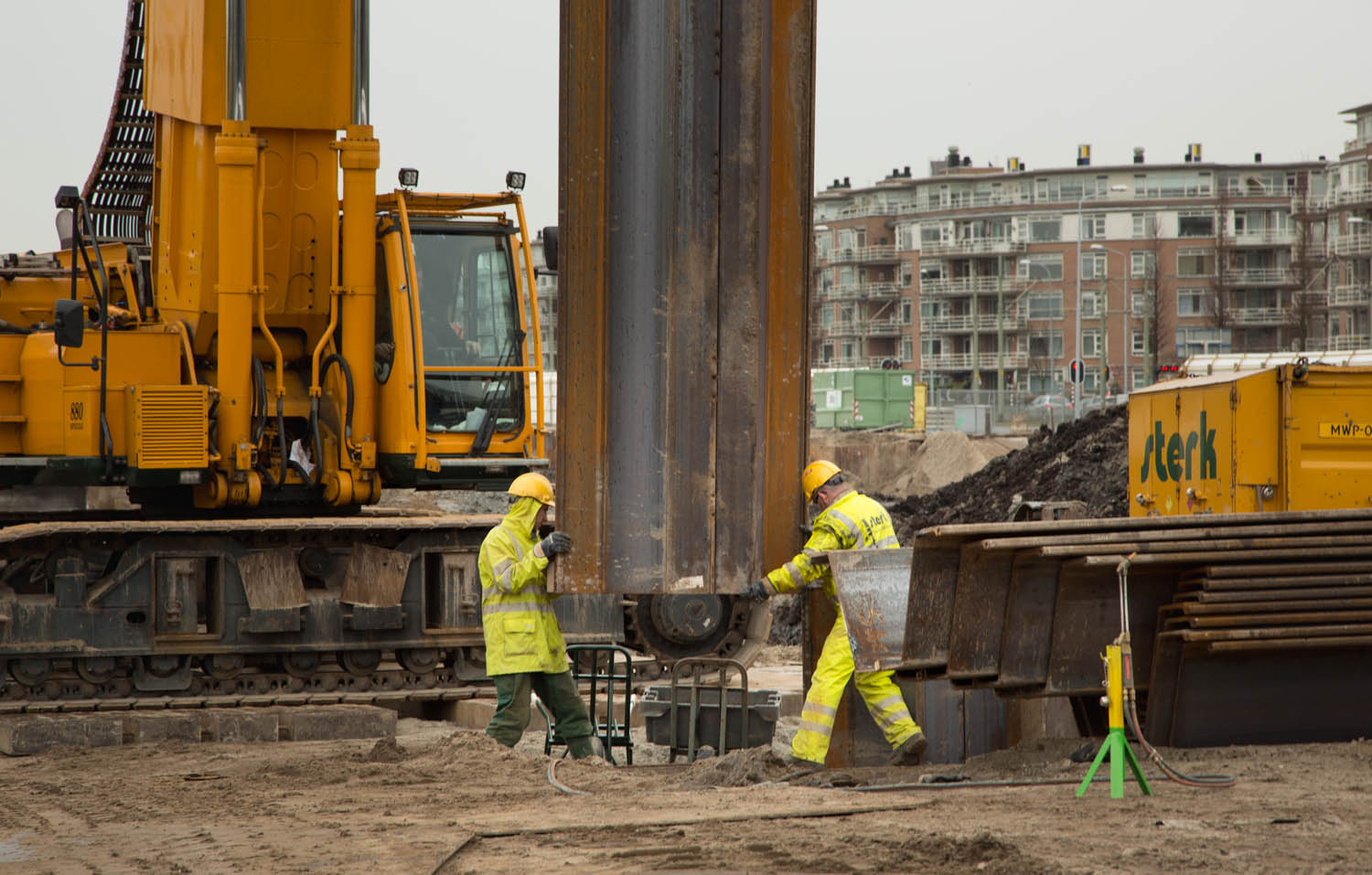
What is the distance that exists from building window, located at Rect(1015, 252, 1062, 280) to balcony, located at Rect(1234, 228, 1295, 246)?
9.90 m

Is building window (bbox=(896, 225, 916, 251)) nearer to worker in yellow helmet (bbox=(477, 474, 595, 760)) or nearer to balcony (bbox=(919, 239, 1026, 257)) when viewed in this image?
balcony (bbox=(919, 239, 1026, 257))

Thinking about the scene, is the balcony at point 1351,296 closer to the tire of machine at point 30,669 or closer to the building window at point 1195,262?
the building window at point 1195,262

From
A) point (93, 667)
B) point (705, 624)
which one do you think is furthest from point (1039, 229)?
point (93, 667)

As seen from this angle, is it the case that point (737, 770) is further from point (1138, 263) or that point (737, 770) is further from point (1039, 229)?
point (1039, 229)

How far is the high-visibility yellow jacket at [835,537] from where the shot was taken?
819cm

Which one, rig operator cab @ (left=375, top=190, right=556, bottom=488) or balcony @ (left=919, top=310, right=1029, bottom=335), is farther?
balcony @ (left=919, top=310, right=1029, bottom=335)

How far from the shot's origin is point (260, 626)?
422 inches

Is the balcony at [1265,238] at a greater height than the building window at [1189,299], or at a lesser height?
greater

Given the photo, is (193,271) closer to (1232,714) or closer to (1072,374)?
(1232,714)

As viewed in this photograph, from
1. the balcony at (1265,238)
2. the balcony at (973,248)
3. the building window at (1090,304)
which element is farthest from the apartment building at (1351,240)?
the balcony at (973,248)

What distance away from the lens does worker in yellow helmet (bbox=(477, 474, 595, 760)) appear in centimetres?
890

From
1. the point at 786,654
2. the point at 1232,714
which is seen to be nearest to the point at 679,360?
the point at 1232,714

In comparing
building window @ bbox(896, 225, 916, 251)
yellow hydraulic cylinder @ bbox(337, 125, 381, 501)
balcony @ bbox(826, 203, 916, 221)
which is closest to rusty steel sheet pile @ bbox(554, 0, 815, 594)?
yellow hydraulic cylinder @ bbox(337, 125, 381, 501)

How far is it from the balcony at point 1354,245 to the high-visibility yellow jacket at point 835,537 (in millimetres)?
68100
